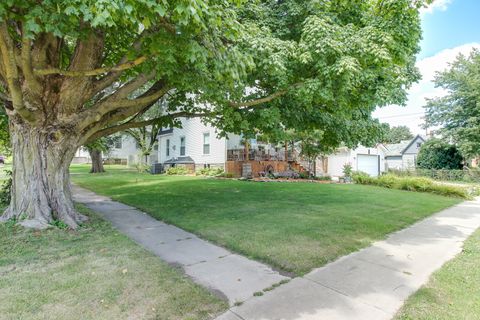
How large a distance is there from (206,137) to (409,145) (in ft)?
101

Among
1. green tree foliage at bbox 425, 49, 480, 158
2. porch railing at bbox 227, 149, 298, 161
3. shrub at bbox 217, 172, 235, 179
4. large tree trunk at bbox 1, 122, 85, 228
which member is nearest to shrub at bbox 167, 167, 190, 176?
porch railing at bbox 227, 149, 298, 161

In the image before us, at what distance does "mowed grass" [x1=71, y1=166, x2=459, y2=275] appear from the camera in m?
4.77

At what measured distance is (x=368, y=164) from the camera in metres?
Result: 27.5

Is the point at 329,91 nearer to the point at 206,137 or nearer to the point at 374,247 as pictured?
the point at 374,247

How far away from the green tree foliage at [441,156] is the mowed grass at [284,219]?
20.5 meters

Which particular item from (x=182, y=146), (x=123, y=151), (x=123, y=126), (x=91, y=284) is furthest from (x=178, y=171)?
(x=123, y=151)

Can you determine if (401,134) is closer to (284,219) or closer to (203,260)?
(284,219)

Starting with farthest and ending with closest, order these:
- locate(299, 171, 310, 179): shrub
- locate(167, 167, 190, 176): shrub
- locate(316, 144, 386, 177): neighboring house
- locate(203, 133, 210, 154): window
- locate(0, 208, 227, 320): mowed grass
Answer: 1. locate(316, 144, 386, 177): neighboring house
2. locate(167, 167, 190, 176): shrub
3. locate(203, 133, 210, 154): window
4. locate(299, 171, 310, 179): shrub
5. locate(0, 208, 227, 320): mowed grass

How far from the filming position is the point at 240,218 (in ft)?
23.1

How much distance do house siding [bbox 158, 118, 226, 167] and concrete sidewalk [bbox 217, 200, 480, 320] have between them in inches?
543

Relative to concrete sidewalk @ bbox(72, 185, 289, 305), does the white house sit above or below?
above

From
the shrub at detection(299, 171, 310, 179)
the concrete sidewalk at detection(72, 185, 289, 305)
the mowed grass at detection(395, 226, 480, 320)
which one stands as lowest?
the mowed grass at detection(395, 226, 480, 320)

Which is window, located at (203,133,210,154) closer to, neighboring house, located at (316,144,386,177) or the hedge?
neighboring house, located at (316,144,386,177)

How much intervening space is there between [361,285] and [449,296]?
963 mm
